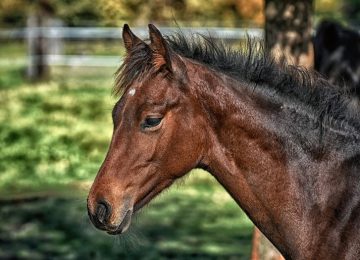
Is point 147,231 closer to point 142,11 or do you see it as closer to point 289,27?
point 142,11

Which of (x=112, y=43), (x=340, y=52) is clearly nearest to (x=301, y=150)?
(x=340, y=52)

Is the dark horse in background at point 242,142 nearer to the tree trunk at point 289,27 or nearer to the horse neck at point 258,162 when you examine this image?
the horse neck at point 258,162

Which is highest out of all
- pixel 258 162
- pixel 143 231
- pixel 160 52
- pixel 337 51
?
pixel 160 52

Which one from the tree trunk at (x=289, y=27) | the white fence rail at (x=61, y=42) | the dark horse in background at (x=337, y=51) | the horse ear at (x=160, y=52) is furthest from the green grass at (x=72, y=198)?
the white fence rail at (x=61, y=42)

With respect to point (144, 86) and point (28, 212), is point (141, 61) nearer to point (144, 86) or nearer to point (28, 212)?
point (144, 86)

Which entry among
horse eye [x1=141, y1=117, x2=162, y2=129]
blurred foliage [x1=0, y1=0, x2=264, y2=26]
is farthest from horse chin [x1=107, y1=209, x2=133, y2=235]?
blurred foliage [x1=0, y1=0, x2=264, y2=26]

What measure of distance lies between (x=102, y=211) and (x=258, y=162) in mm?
830

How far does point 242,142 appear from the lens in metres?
5.11

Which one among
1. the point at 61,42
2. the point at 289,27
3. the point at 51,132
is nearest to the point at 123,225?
the point at 289,27

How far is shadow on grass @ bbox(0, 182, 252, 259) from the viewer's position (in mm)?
10422

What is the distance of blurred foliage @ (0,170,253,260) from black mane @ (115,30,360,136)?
411cm

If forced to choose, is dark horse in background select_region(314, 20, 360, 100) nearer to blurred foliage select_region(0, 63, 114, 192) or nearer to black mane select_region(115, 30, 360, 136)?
blurred foliage select_region(0, 63, 114, 192)

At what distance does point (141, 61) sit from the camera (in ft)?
16.5

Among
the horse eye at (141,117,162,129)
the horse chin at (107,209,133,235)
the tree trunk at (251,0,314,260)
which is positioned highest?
the horse eye at (141,117,162,129)
